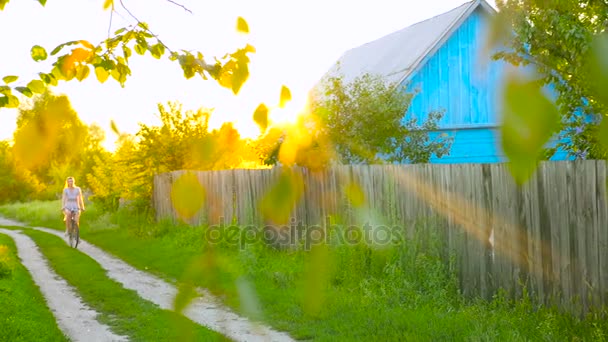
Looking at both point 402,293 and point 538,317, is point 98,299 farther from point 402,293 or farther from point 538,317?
point 538,317

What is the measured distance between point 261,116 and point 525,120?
453 mm

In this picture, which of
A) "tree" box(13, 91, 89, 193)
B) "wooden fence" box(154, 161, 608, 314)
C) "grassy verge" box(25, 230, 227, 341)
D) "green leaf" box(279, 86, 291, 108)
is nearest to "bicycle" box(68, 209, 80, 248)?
"grassy verge" box(25, 230, 227, 341)

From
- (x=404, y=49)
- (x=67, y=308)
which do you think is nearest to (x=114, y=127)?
(x=67, y=308)

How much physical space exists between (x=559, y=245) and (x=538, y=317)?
77 cm

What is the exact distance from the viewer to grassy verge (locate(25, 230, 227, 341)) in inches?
263

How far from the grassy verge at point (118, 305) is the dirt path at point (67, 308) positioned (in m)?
0.12

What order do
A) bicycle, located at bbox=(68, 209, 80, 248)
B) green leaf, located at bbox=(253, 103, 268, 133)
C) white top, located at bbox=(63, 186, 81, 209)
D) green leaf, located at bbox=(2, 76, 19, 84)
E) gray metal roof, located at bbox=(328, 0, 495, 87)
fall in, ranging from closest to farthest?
green leaf, located at bbox=(253, 103, 268, 133), green leaf, located at bbox=(2, 76, 19, 84), white top, located at bbox=(63, 186, 81, 209), bicycle, located at bbox=(68, 209, 80, 248), gray metal roof, located at bbox=(328, 0, 495, 87)

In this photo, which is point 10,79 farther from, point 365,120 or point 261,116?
point 365,120

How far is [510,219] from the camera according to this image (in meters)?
7.10

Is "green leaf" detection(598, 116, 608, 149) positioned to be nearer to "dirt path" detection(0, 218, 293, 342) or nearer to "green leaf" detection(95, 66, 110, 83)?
"green leaf" detection(95, 66, 110, 83)

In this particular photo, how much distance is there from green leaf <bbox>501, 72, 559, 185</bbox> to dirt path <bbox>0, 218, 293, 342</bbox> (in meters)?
2.89

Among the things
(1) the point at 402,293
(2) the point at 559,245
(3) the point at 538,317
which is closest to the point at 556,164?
(2) the point at 559,245

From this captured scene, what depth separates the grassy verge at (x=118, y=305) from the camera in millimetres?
6688

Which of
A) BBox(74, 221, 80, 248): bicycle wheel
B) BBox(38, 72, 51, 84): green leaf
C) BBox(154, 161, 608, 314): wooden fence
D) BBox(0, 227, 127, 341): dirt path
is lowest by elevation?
BBox(0, 227, 127, 341): dirt path
